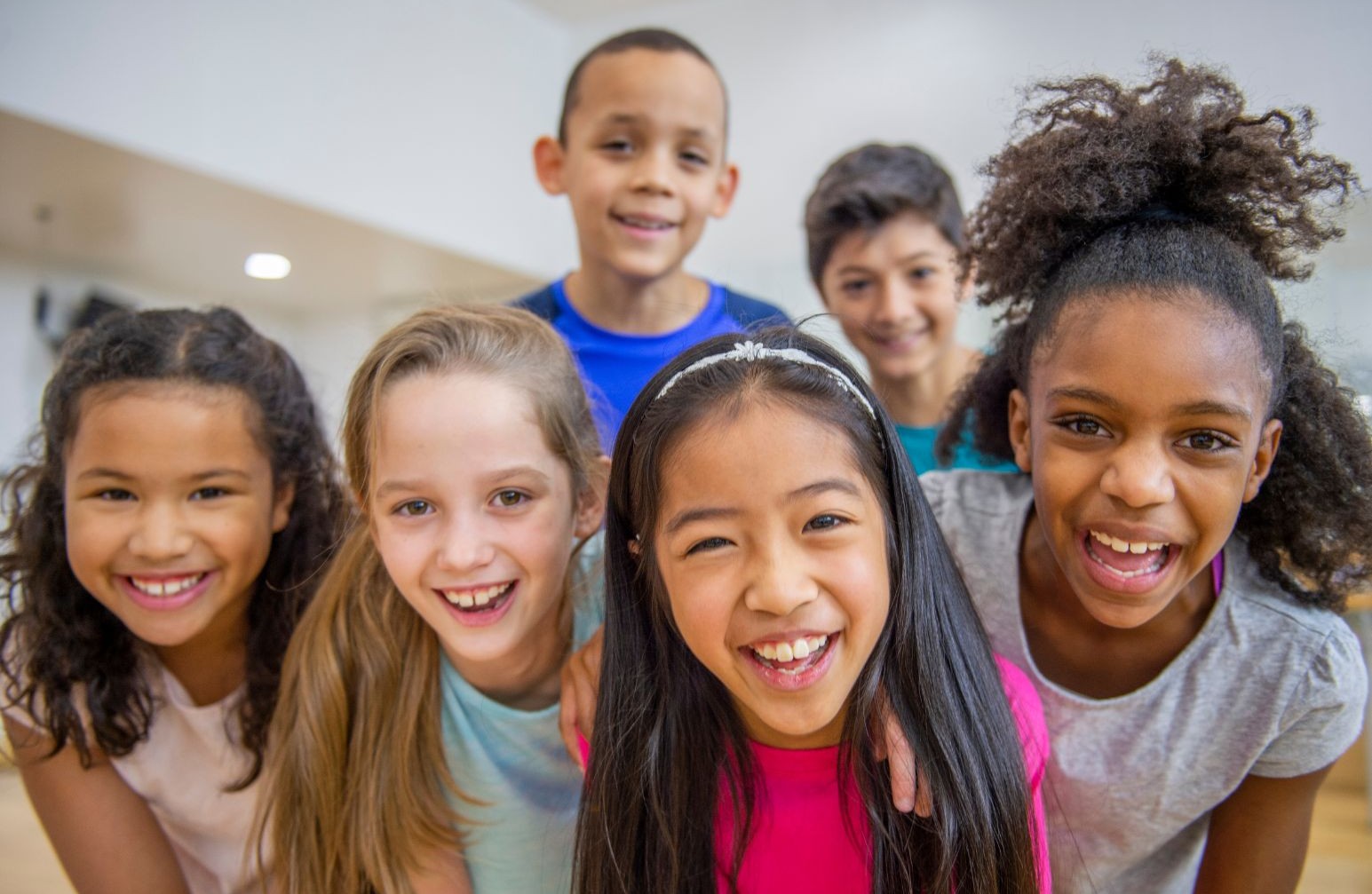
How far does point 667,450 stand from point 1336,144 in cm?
357

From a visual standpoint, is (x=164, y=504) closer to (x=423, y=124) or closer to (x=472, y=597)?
(x=472, y=597)

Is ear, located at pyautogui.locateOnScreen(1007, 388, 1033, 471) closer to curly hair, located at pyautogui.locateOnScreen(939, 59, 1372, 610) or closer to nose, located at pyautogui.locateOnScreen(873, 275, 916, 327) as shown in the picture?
curly hair, located at pyautogui.locateOnScreen(939, 59, 1372, 610)

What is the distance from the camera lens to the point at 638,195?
80.3 inches

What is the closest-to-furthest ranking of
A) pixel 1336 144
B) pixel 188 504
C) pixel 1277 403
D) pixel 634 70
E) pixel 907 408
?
pixel 1277 403, pixel 188 504, pixel 634 70, pixel 907 408, pixel 1336 144

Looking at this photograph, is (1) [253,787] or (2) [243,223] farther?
(2) [243,223]

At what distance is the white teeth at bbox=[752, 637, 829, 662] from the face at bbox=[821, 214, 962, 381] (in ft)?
3.88

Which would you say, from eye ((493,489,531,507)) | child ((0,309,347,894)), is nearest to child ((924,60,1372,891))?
eye ((493,489,531,507))

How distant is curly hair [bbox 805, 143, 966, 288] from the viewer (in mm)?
2205

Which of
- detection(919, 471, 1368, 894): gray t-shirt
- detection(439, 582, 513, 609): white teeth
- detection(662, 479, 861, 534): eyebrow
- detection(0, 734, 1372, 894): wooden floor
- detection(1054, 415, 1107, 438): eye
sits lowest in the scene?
detection(0, 734, 1372, 894): wooden floor

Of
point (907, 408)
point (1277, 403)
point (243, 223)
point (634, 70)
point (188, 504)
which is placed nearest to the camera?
point (1277, 403)

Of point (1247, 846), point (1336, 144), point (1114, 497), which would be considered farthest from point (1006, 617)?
point (1336, 144)

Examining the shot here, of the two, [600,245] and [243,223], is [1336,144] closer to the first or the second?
[600,245]

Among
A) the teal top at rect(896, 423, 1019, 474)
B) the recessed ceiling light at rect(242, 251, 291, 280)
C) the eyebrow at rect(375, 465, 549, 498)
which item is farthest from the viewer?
the recessed ceiling light at rect(242, 251, 291, 280)

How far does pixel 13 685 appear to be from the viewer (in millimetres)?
1639
